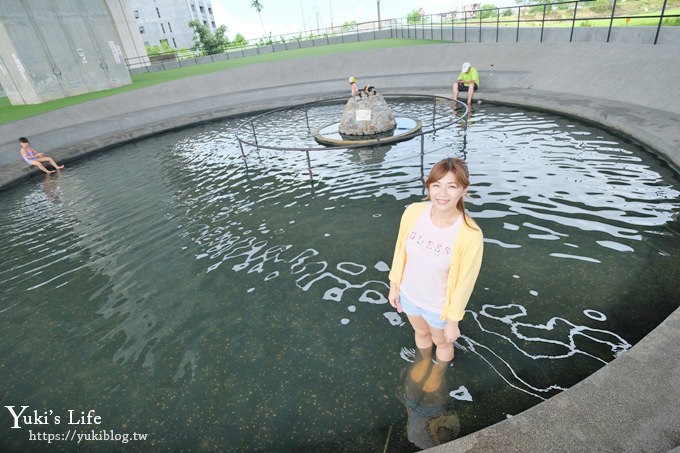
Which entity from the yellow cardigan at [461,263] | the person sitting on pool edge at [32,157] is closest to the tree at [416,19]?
the person sitting on pool edge at [32,157]

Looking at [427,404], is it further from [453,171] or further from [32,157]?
[32,157]

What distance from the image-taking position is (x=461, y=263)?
2695 millimetres

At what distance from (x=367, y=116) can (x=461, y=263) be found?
1037 centimetres

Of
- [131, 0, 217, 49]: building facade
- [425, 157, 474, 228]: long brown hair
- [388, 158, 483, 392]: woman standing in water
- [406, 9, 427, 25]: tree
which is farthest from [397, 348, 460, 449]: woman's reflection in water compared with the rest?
[131, 0, 217, 49]: building facade

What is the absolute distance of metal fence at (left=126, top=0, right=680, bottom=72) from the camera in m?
17.8

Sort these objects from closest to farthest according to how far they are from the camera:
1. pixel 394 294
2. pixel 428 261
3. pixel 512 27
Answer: pixel 428 261, pixel 394 294, pixel 512 27

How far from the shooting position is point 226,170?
1123cm

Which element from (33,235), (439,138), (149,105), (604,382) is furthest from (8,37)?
(604,382)

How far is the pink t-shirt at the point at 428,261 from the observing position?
2.73 meters

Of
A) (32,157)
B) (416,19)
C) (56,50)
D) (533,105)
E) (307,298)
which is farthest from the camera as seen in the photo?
(416,19)

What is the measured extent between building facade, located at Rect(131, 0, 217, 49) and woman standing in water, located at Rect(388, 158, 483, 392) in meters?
96.1

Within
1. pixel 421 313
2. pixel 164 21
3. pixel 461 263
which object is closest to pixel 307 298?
pixel 421 313

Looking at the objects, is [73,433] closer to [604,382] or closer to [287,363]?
[287,363]

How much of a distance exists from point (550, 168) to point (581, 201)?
5.92 feet
